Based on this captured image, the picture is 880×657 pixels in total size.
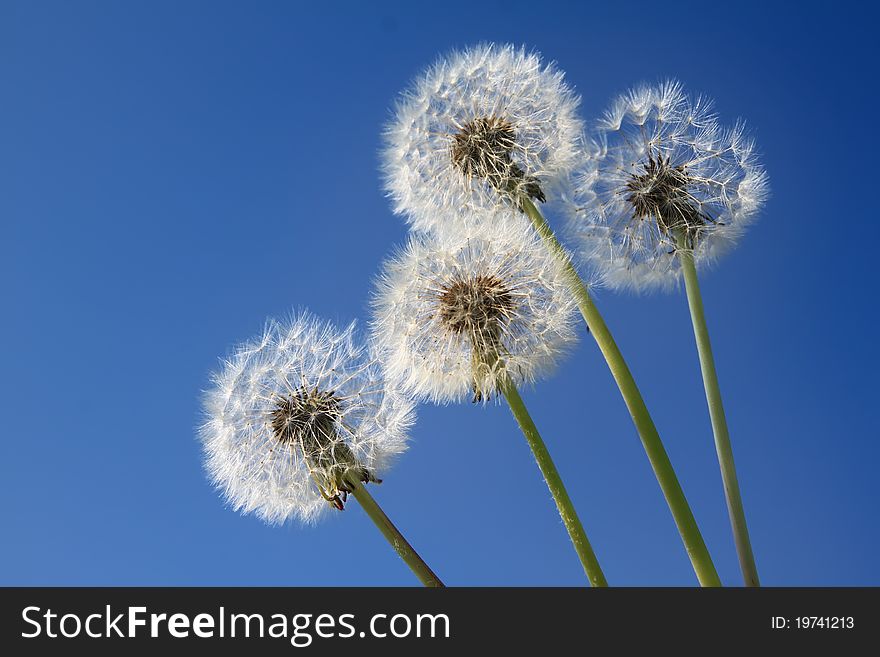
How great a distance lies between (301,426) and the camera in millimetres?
7676

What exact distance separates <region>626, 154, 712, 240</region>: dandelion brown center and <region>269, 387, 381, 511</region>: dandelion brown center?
4147mm

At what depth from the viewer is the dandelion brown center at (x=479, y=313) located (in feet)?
24.6

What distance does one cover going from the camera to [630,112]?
952 cm

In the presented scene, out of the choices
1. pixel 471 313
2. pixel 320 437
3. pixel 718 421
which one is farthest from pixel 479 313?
pixel 718 421

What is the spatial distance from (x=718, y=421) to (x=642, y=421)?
1013 millimetres

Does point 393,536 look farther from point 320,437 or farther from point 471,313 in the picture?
point 471,313

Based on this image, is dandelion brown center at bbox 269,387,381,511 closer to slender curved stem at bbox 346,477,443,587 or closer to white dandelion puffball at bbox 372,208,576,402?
slender curved stem at bbox 346,477,443,587

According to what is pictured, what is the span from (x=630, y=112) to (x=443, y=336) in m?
3.81

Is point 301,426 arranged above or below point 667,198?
below

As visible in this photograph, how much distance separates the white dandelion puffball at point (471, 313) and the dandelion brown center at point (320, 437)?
0.76 m

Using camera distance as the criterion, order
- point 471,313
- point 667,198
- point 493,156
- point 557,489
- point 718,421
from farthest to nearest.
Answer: point 667,198, point 493,156, point 718,421, point 471,313, point 557,489

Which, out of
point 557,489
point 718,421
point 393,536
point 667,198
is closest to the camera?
point 557,489
